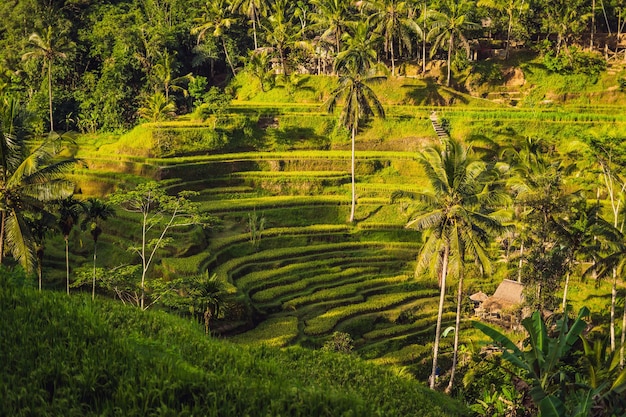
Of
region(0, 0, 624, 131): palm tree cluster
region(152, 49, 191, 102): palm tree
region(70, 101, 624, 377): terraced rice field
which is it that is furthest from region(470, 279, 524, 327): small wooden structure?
region(152, 49, 191, 102): palm tree

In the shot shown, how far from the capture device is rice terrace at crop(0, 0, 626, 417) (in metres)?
10.3

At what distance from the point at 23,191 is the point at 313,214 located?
21.0 meters

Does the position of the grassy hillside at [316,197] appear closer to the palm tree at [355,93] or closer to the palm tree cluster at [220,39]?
the palm tree cluster at [220,39]

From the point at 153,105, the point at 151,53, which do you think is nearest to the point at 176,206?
the point at 153,105

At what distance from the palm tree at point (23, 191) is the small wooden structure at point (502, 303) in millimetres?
20134

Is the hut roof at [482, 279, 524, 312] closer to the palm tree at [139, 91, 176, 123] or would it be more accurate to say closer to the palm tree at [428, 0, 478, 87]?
the palm tree at [428, 0, 478, 87]

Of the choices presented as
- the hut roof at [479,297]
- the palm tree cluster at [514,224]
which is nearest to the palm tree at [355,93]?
the palm tree cluster at [514,224]

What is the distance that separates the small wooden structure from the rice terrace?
0.47 ft

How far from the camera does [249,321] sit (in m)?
25.7

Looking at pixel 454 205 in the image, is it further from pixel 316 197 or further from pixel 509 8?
pixel 509 8

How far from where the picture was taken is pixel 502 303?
29078mm

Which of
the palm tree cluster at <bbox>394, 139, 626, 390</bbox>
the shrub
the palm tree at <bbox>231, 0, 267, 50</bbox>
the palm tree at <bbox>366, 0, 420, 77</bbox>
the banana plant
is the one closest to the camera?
the banana plant

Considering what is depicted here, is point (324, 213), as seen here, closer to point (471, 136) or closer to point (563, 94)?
point (471, 136)

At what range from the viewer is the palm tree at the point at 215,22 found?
2186 inches
